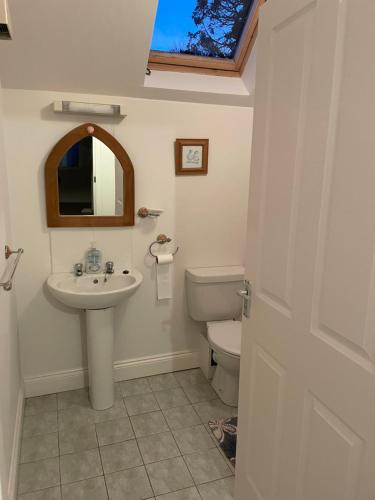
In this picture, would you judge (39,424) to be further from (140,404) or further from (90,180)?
(90,180)

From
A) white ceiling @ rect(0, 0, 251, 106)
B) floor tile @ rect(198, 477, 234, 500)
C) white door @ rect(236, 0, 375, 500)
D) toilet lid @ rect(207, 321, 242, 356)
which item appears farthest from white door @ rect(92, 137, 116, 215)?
floor tile @ rect(198, 477, 234, 500)

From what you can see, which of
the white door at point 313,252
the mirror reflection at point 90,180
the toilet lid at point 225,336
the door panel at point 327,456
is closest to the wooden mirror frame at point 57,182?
the mirror reflection at point 90,180

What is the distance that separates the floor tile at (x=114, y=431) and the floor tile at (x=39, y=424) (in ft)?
0.90

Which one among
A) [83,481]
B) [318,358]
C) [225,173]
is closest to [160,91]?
[225,173]

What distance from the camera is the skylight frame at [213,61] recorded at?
225 cm

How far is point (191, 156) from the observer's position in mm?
2516

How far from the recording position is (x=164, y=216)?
2.56 metres

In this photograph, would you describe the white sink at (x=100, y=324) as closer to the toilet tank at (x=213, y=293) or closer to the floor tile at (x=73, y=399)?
the floor tile at (x=73, y=399)

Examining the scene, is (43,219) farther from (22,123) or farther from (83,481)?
(83,481)

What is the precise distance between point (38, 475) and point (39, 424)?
408 millimetres

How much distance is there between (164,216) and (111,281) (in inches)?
22.1

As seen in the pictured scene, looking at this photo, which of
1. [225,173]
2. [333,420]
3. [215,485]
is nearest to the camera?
[333,420]

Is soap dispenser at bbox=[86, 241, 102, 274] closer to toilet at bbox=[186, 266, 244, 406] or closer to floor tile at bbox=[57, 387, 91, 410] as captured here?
toilet at bbox=[186, 266, 244, 406]

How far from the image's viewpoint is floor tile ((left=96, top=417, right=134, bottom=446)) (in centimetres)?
213
